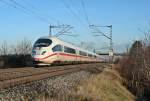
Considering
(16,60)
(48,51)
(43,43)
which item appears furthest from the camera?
(16,60)

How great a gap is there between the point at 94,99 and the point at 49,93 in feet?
8.21

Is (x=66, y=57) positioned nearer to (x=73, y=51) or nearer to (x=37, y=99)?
(x=73, y=51)

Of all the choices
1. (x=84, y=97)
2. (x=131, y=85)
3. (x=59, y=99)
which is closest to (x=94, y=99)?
(x=84, y=97)

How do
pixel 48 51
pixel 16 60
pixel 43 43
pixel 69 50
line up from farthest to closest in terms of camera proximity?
pixel 69 50 → pixel 16 60 → pixel 43 43 → pixel 48 51

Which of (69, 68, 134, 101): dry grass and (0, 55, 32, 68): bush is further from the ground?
(0, 55, 32, 68): bush

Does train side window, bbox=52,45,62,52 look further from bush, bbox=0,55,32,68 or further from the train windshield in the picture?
bush, bbox=0,55,32,68

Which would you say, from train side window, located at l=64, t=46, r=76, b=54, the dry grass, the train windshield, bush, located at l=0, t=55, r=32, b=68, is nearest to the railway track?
the dry grass

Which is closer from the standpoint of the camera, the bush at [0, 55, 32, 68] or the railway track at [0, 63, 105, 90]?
the railway track at [0, 63, 105, 90]

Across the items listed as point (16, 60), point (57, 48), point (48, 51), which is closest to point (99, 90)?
point (48, 51)

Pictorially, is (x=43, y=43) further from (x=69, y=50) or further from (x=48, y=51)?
(x=69, y=50)

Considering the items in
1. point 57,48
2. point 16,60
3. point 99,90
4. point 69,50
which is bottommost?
point 99,90

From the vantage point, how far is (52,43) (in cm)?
3588

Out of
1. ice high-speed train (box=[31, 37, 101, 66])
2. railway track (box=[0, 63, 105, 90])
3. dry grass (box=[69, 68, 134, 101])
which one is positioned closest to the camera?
railway track (box=[0, 63, 105, 90])

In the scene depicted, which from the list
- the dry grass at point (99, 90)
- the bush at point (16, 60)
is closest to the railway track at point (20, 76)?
the dry grass at point (99, 90)
